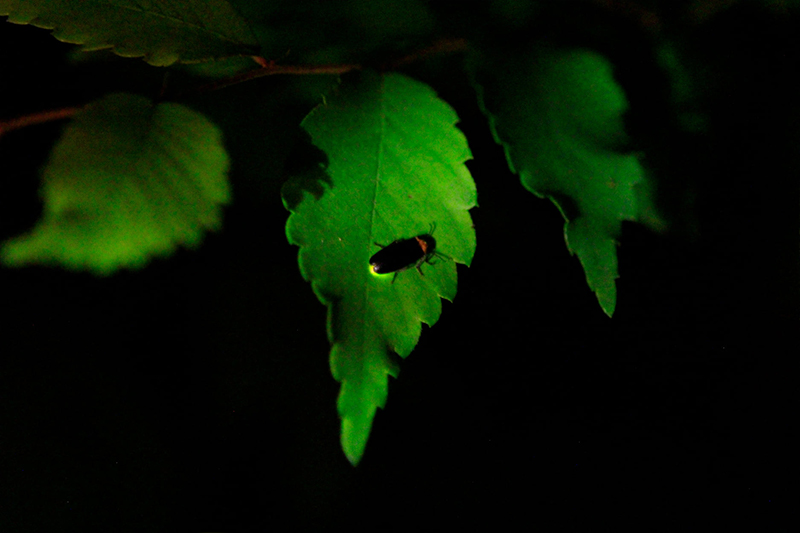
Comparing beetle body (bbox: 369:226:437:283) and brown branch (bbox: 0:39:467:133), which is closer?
beetle body (bbox: 369:226:437:283)

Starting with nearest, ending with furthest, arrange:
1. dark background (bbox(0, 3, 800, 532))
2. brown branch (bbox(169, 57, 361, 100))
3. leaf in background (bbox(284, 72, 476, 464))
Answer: leaf in background (bbox(284, 72, 476, 464)) < brown branch (bbox(169, 57, 361, 100)) < dark background (bbox(0, 3, 800, 532))

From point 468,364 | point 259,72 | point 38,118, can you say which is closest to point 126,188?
point 38,118

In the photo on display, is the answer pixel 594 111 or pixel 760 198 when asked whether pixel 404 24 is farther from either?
pixel 760 198

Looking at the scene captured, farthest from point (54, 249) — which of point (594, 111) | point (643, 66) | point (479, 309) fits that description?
point (643, 66)

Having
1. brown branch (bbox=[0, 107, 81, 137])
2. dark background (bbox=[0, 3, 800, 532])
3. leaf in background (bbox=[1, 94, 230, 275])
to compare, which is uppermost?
brown branch (bbox=[0, 107, 81, 137])

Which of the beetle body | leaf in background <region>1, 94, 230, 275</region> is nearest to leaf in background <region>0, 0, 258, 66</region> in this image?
leaf in background <region>1, 94, 230, 275</region>

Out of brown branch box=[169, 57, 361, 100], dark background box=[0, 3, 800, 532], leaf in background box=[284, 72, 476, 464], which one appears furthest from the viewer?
dark background box=[0, 3, 800, 532]

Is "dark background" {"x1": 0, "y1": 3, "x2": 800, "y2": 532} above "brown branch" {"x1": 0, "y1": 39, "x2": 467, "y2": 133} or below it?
below

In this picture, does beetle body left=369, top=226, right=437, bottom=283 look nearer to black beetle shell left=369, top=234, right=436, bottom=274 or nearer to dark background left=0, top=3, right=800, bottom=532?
black beetle shell left=369, top=234, right=436, bottom=274
